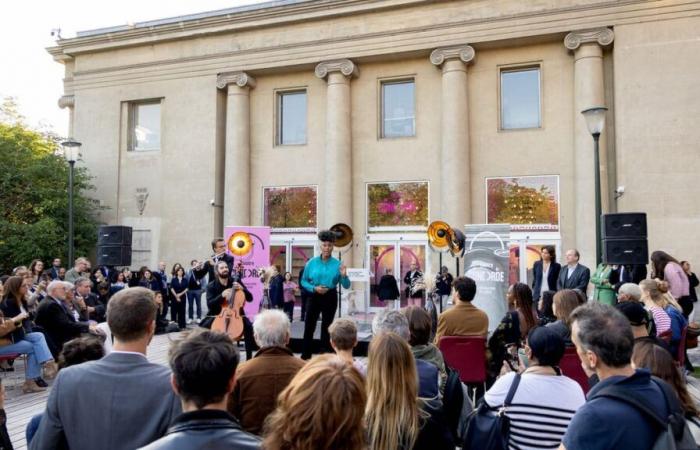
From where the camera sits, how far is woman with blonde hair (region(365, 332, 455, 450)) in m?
2.37

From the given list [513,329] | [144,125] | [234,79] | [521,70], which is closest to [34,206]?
[144,125]

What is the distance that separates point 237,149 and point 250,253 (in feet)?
23.5

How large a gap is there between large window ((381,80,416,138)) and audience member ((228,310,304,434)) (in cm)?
1444

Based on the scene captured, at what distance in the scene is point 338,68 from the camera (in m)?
17.0

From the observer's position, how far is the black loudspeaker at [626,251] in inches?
325

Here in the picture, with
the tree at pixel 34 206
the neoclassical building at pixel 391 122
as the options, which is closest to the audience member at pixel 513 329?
the neoclassical building at pixel 391 122

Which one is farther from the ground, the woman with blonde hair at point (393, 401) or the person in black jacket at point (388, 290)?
the woman with blonde hair at point (393, 401)

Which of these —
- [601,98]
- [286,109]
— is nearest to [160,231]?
[286,109]

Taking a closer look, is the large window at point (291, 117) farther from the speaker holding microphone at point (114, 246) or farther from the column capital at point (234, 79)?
the speaker holding microphone at point (114, 246)

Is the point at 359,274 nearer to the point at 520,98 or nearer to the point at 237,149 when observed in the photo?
the point at 237,149

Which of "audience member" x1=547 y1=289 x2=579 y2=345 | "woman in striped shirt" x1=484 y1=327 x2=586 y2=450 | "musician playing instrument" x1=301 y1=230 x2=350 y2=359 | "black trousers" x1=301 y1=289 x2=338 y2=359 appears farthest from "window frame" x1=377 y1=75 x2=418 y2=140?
"woman in striped shirt" x1=484 y1=327 x2=586 y2=450

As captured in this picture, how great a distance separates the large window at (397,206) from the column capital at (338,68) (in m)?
3.87

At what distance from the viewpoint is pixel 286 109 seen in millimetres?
18438

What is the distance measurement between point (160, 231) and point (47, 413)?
56.4ft
